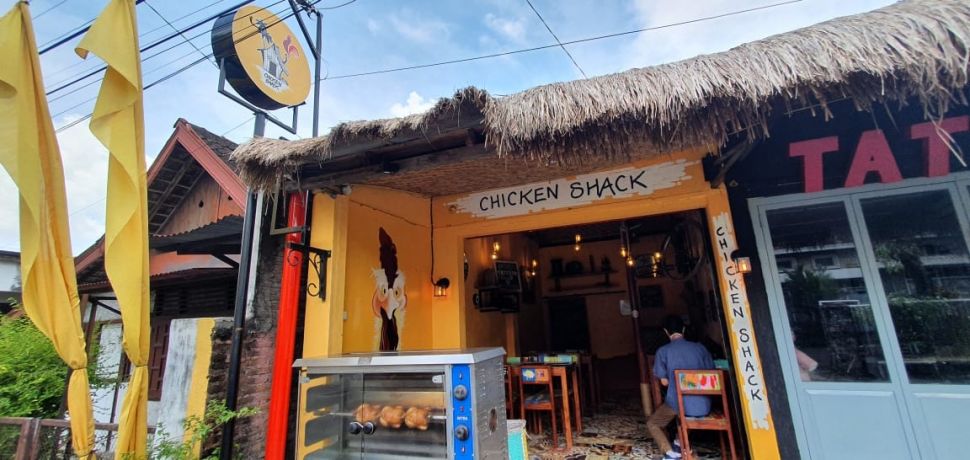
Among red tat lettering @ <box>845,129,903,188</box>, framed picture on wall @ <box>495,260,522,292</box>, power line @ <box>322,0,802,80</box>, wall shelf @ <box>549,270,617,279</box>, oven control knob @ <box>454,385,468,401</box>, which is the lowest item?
oven control knob @ <box>454,385,468,401</box>

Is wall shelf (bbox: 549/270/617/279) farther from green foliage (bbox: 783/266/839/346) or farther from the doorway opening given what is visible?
green foliage (bbox: 783/266/839/346)

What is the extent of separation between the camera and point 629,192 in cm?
407

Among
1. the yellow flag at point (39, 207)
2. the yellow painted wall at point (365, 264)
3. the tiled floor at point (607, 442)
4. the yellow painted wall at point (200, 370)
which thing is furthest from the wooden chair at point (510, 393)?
the yellow flag at point (39, 207)

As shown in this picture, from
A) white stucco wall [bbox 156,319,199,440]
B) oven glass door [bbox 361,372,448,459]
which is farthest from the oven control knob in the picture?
white stucco wall [bbox 156,319,199,440]

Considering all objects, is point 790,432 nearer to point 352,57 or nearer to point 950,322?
point 950,322

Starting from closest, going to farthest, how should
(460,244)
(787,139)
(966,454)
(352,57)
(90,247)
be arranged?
(966,454) → (787,139) → (460,244) → (90,247) → (352,57)

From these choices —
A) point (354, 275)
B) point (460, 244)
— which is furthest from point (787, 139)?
point (354, 275)

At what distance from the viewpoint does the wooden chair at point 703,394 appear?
3633 mm

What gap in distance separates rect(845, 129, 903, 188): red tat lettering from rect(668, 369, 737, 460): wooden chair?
2.05 metres

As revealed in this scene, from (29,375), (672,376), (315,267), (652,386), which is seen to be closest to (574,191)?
Result: (672,376)

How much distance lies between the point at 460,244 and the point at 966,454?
4522 mm

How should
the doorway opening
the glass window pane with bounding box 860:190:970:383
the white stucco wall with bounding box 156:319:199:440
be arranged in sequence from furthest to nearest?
the doorway opening → the white stucco wall with bounding box 156:319:199:440 → the glass window pane with bounding box 860:190:970:383

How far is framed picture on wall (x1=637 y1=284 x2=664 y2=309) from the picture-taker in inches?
346

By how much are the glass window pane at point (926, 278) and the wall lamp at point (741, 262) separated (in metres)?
0.91
